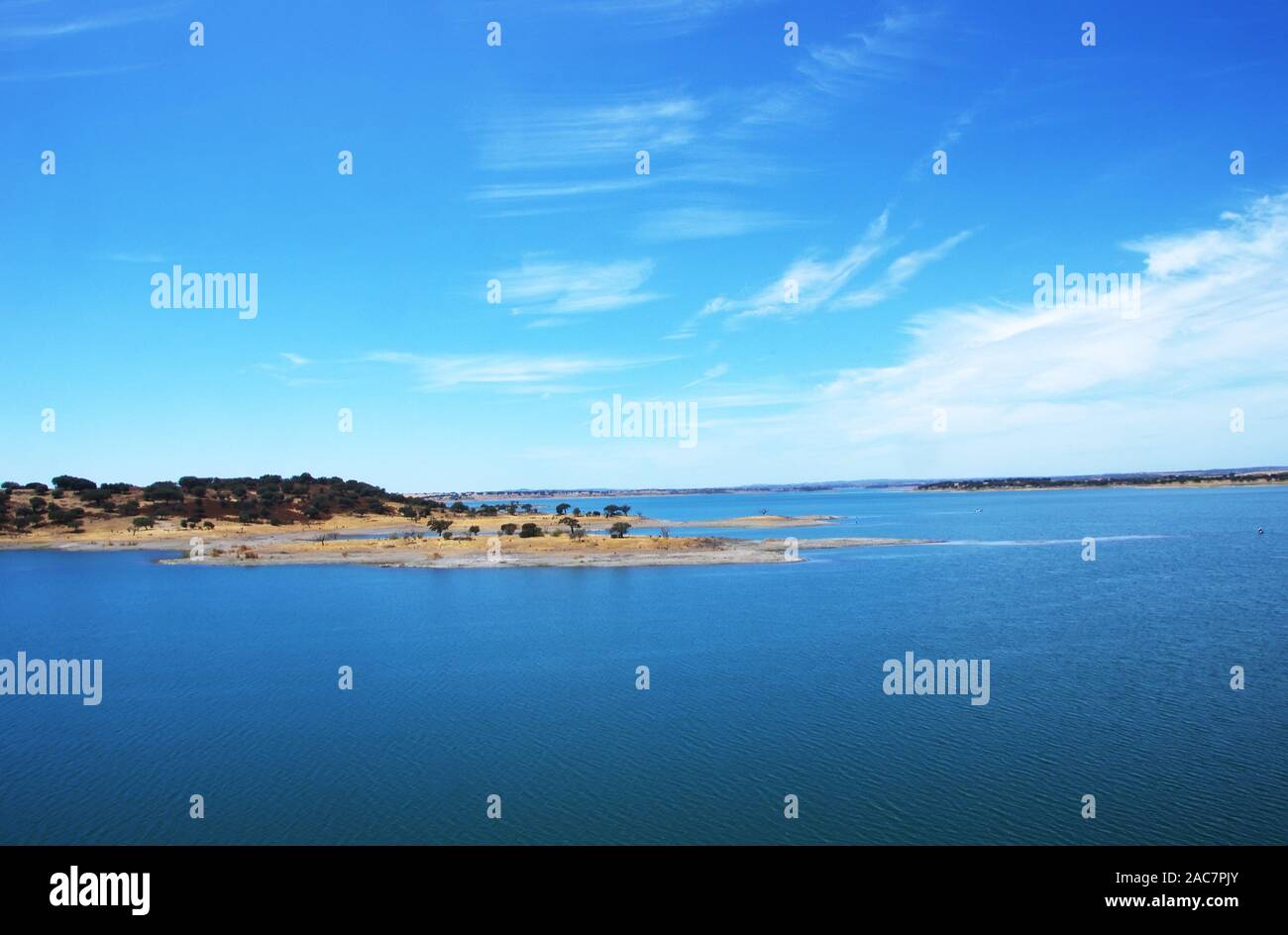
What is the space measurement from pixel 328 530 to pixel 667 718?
11365cm

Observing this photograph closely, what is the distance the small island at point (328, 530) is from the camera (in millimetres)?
85875

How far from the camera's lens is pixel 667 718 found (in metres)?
28.4

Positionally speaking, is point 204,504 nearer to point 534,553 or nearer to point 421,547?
point 421,547

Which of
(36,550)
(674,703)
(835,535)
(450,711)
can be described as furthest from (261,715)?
Answer: (36,550)

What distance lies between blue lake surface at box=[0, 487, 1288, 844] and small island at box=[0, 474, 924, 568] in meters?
26.5

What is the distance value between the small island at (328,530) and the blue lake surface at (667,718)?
Answer: 86.8 feet

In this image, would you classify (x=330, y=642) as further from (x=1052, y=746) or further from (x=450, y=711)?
(x=1052, y=746)

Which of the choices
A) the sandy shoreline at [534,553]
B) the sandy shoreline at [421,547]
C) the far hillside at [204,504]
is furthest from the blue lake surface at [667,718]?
the far hillside at [204,504]

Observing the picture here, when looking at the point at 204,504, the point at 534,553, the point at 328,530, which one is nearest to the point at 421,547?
the point at 534,553

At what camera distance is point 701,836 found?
739 inches

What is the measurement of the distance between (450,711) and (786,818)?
1529 cm

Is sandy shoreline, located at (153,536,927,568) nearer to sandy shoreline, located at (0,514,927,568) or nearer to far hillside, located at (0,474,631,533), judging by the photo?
sandy shoreline, located at (0,514,927,568)

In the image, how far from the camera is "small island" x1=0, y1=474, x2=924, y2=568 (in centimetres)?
8588

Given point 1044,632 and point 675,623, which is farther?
point 675,623
